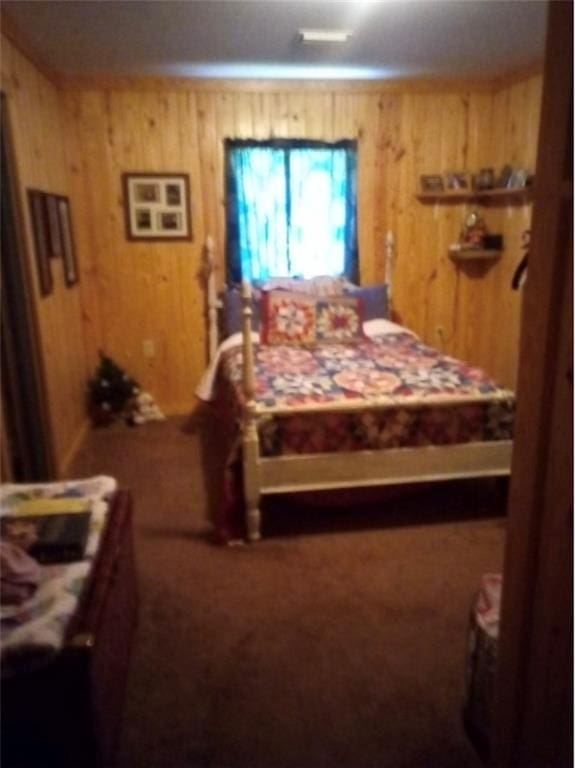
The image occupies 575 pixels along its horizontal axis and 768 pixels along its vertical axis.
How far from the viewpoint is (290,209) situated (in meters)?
4.21

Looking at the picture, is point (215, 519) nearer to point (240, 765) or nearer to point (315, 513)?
point (315, 513)

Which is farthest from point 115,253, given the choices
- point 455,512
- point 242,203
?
point 455,512

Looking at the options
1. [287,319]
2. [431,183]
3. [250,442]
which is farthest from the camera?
[431,183]

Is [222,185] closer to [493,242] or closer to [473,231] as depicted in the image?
[473,231]

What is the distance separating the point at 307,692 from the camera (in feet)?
5.88

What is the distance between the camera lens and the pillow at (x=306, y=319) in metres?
3.73

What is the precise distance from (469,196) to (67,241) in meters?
2.91

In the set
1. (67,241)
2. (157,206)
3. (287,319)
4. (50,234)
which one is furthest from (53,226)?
(287,319)

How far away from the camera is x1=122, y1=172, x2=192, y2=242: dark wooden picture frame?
4102 mm

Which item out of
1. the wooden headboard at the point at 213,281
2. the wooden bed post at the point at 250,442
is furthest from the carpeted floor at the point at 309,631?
the wooden headboard at the point at 213,281

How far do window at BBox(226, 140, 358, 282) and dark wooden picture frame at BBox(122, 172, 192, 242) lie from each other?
1.06 ft

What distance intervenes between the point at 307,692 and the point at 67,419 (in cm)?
245

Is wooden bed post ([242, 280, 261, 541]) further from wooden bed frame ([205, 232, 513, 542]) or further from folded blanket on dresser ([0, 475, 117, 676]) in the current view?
folded blanket on dresser ([0, 475, 117, 676])

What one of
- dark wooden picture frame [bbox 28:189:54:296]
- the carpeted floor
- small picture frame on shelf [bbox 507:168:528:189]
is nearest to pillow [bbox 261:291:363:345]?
the carpeted floor
